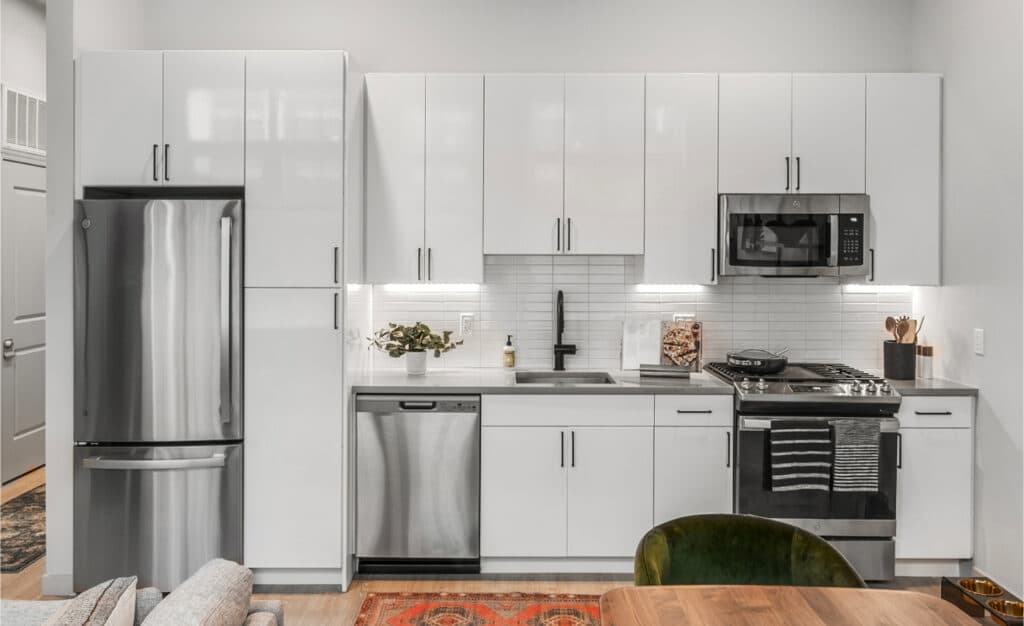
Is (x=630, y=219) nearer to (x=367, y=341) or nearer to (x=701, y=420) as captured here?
(x=701, y=420)

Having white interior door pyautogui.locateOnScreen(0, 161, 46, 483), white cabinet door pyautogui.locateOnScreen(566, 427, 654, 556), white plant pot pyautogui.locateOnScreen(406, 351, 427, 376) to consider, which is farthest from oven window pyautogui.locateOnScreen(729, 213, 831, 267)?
white interior door pyautogui.locateOnScreen(0, 161, 46, 483)

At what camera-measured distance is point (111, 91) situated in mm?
3184

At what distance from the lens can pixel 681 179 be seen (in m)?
3.58

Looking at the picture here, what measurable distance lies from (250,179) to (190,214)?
0.30 meters

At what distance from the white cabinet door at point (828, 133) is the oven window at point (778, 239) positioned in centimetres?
19

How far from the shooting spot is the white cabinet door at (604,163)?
3.56 meters

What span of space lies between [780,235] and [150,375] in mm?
3034

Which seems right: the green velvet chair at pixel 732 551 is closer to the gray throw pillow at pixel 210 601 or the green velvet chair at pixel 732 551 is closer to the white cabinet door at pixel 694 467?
the gray throw pillow at pixel 210 601

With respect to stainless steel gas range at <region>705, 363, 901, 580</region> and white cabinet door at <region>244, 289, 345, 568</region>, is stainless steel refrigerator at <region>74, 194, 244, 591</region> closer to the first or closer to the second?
white cabinet door at <region>244, 289, 345, 568</region>

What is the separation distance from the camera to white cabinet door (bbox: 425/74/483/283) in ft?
11.7

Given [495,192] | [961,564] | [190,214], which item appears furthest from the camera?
[495,192]

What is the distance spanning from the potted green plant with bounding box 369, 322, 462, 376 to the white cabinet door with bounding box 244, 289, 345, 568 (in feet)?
1.55

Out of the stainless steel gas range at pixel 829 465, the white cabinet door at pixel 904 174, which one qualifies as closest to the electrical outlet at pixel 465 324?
the stainless steel gas range at pixel 829 465

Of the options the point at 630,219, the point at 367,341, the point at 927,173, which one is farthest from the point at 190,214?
the point at 927,173
